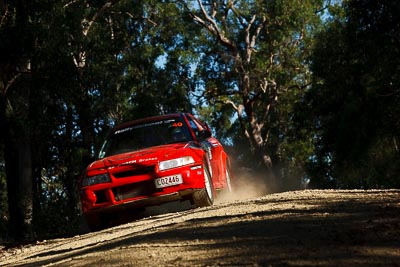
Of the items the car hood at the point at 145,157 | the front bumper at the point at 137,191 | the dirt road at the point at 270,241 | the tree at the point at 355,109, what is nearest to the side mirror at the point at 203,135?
the car hood at the point at 145,157

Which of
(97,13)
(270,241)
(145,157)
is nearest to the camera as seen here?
(270,241)

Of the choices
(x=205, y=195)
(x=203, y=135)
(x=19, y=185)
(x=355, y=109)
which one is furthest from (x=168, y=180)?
(x=355, y=109)

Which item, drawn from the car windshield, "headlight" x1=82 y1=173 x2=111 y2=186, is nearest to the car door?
the car windshield

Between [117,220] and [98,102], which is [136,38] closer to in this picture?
[98,102]

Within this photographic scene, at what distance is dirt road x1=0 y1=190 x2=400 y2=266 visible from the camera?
506cm

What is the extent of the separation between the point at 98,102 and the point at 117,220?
1243cm

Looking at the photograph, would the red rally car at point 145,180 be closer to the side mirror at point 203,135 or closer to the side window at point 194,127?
the side mirror at point 203,135

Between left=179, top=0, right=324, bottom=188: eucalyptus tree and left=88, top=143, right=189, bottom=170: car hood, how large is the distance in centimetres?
2490

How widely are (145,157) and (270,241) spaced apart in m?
4.88

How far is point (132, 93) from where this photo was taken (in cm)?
2981

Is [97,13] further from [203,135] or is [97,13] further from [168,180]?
[168,180]

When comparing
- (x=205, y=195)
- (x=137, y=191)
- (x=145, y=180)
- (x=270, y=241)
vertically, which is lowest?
(x=270, y=241)

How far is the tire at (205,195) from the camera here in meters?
10.4

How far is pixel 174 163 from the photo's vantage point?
33.8ft
